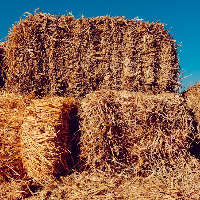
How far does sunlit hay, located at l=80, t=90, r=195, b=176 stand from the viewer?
313cm

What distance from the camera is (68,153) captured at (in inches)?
123

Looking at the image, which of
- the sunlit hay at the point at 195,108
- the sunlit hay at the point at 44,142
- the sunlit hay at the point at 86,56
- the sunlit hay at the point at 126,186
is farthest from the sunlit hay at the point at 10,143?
the sunlit hay at the point at 195,108

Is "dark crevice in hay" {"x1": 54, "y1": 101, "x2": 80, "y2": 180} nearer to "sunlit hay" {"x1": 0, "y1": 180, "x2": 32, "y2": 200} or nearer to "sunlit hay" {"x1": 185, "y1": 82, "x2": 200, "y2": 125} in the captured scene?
"sunlit hay" {"x1": 0, "y1": 180, "x2": 32, "y2": 200}

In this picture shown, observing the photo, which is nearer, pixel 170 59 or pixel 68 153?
pixel 68 153

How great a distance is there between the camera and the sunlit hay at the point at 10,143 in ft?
9.49

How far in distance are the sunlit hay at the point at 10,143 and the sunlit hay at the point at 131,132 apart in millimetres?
865

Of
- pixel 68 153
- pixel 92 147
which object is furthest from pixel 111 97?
pixel 68 153

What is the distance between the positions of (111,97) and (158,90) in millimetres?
1610

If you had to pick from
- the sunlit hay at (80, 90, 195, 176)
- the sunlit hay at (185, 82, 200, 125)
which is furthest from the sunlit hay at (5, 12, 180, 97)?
the sunlit hay at (80, 90, 195, 176)

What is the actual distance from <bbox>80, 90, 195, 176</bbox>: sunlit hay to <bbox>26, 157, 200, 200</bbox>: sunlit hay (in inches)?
5.8

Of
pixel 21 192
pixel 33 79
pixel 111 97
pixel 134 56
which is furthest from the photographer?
pixel 134 56

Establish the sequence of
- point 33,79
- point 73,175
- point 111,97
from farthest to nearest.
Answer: point 33,79 → point 111,97 → point 73,175

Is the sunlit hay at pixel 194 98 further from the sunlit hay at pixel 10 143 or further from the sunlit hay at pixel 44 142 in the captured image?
the sunlit hay at pixel 10 143

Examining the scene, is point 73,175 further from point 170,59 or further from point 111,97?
point 170,59
